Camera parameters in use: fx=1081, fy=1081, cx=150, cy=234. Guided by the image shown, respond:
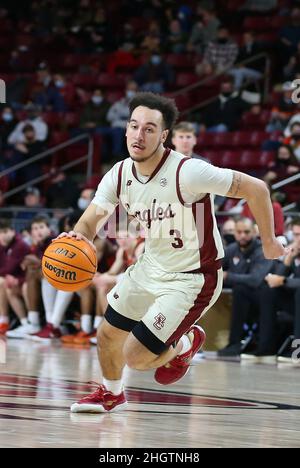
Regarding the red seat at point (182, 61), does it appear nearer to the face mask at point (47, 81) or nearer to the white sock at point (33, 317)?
the face mask at point (47, 81)

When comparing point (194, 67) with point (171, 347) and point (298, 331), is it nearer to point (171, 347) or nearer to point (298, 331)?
point (298, 331)

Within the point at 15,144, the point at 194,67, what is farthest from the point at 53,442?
the point at 194,67

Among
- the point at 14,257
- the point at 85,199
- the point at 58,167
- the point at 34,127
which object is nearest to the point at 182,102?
the point at 58,167

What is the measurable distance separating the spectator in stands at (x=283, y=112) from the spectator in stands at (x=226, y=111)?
957 mm

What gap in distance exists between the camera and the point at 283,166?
14500mm

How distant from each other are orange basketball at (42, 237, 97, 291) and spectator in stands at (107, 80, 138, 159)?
12347 mm

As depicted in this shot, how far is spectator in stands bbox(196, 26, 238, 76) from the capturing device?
19.2 meters

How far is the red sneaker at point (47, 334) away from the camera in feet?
41.6

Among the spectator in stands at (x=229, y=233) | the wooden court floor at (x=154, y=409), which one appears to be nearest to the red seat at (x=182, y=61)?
the spectator in stands at (x=229, y=233)

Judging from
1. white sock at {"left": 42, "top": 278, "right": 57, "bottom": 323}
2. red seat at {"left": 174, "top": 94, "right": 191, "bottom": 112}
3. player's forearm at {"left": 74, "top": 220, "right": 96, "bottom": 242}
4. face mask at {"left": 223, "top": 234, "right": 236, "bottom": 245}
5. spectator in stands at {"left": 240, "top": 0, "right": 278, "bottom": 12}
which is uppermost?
spectator in stands at {"left": 240, "top": 0, "right": 278, "bottom": 12}

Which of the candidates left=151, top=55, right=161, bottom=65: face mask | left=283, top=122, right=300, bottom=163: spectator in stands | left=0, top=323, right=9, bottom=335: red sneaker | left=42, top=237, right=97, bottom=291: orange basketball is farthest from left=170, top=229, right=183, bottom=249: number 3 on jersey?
left=151, top=55, right=161, bottom=65: face mask

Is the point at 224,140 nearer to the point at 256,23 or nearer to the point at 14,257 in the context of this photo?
the point at 256,23

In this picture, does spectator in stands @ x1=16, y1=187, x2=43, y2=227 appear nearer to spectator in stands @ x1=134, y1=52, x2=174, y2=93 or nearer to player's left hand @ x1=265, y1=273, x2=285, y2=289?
spectator in stands @ x1=134, y1=52, x2=174, y2=93

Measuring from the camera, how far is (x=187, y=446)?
4.54 m
